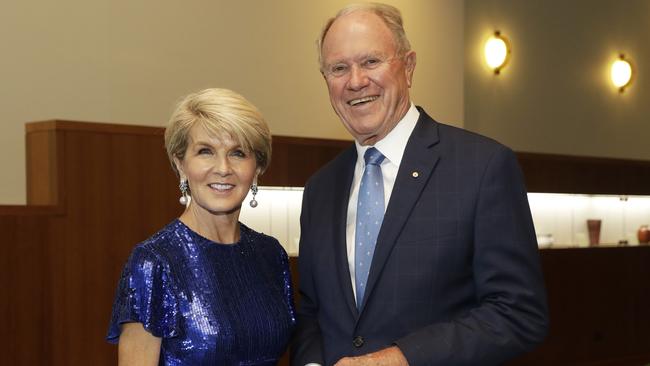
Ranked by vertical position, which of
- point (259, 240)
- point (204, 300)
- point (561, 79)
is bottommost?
point (204, 300)

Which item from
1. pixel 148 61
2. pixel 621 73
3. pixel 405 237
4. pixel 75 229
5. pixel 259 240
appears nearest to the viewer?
pixel 405 237

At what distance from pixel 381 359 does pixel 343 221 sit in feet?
1.39

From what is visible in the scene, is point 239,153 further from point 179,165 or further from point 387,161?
point 387,161

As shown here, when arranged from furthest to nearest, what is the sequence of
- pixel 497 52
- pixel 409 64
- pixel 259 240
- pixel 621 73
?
pixel 621 73 → pixel 497 52 → pixel 259 240 → pixel 409 64

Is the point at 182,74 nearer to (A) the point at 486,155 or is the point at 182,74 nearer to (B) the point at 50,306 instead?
(B) the point at 50,306

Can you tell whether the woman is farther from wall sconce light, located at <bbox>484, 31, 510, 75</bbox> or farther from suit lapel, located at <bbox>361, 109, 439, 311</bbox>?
wall sconce light, located at <bbox>484, 31, 510, 75</bbox>

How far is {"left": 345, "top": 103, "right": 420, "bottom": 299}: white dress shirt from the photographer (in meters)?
2.51

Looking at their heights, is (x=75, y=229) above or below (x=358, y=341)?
above

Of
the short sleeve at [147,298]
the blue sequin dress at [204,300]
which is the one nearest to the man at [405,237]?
the blue sequin dress at [204,300]

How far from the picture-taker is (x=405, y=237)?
94.6 inches

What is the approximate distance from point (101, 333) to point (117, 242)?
17.5 inches

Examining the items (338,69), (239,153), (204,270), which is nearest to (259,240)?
(204,270)

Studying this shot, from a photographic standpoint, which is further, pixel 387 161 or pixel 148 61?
pixel 148 61

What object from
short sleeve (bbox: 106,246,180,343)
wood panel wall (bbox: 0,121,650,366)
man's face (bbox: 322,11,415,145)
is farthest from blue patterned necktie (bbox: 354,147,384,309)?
wood panel wall (bbox: 0,121,650,366)
